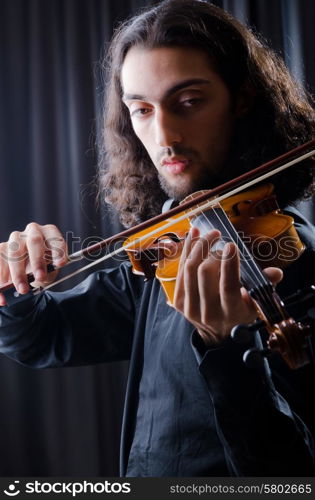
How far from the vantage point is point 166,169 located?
3.29ft

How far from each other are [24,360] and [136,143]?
550 millimetres

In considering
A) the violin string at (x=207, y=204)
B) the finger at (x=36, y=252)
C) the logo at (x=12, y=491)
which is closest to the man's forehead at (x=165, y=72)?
the violin string at (x=207, y=204)

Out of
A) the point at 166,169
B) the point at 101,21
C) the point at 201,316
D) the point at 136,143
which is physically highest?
the point at 101,21

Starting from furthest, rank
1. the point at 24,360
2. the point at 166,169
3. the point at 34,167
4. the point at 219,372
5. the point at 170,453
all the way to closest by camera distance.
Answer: the point at 34,167, the point at 24,360, the point at 166,169, the point at 170,453, the point at 219,372

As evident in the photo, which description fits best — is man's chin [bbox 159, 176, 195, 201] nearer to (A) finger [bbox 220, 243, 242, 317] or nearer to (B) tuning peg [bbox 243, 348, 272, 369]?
(A) finger [bbox 220, 243, 242, 317]

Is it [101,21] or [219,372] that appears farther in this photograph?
[101,21]

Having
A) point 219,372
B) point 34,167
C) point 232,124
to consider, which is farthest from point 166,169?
point 34,167

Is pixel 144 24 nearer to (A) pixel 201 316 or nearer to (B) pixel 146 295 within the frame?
(B) pixel 146 295

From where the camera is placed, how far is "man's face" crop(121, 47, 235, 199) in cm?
97

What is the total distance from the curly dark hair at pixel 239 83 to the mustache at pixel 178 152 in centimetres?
8

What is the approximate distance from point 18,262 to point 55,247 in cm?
6

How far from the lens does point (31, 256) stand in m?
0.86

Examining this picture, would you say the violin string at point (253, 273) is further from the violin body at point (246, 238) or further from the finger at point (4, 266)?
the finger at point (4, 266)

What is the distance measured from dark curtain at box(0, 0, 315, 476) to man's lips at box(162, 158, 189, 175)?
2.09ft
